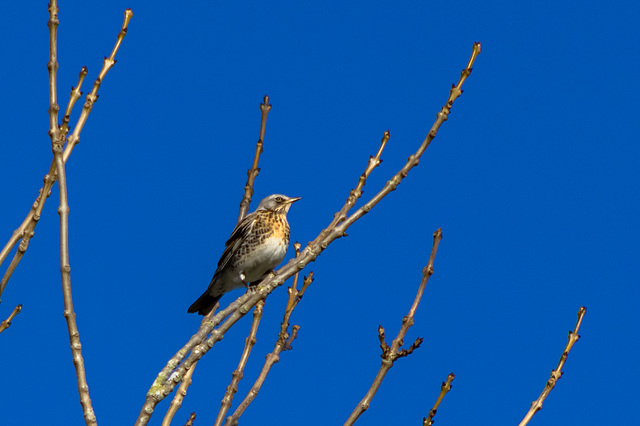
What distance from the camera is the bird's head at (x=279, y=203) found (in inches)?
339

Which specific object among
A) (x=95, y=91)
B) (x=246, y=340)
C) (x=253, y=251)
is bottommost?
(x=246, y=340)

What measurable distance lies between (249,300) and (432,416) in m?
1.00

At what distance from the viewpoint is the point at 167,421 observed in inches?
161

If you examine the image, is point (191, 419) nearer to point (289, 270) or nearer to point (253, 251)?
point (289, 270)

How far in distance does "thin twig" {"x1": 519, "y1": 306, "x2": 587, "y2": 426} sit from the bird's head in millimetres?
5058

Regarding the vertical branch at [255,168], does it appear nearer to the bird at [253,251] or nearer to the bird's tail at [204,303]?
the bird at [253,251]

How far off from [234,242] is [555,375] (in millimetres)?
5089

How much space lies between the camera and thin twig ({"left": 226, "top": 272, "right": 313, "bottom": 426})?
4.23 m

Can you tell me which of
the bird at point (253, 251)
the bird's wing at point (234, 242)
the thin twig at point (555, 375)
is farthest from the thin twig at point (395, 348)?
the bird's wing at point (234, 242)

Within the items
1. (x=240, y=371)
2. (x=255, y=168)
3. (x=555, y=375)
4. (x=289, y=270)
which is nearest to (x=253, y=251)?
(x=255, y=168)

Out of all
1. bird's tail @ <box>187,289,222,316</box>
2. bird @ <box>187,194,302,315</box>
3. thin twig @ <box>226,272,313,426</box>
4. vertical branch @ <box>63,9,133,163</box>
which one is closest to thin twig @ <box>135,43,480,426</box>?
thin twig @ <box>226,272,313,426</box>

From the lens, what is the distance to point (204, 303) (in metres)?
8.49

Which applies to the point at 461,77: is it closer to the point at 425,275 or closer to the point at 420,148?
the point at 420,148

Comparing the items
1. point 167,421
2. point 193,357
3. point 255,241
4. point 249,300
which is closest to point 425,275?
point 249,300
